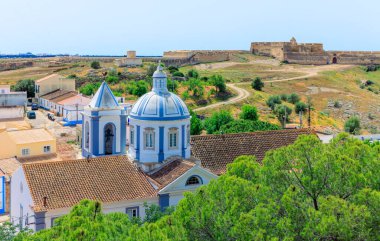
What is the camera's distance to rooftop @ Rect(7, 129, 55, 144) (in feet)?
98.6

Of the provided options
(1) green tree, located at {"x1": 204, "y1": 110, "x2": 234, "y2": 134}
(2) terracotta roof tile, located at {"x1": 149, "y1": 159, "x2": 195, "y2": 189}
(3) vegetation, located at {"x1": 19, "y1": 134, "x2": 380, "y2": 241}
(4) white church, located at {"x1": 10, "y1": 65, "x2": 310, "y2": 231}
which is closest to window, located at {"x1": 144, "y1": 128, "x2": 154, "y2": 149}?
(4) white church, located at {"x1": 10, "y1": 65, "x2": 310, "y2": 231}

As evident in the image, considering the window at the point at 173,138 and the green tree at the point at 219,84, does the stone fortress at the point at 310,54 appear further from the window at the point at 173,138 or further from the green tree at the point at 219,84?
the window at the point at 173,138

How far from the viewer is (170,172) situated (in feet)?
71.1

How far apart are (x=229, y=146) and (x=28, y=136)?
1292 centimetres

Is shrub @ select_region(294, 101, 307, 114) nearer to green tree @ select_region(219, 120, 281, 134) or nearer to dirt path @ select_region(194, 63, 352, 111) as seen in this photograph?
dirt path @ select_region(194, 63, 352, 111)

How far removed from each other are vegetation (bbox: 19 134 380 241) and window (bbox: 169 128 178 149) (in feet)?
28.4

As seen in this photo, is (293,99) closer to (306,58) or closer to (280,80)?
(280,80)

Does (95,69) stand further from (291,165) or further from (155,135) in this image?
(291,165)

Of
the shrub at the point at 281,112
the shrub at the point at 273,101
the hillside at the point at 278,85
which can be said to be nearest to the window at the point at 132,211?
the hillside at the point at 278,85

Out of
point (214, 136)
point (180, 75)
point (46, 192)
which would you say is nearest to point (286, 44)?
point (180, 75)

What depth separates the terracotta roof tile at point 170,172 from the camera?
21.0m

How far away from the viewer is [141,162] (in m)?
22.9

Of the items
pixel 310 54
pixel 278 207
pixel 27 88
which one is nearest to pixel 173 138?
pixel 278 207

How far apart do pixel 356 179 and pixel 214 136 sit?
43.8 feet
